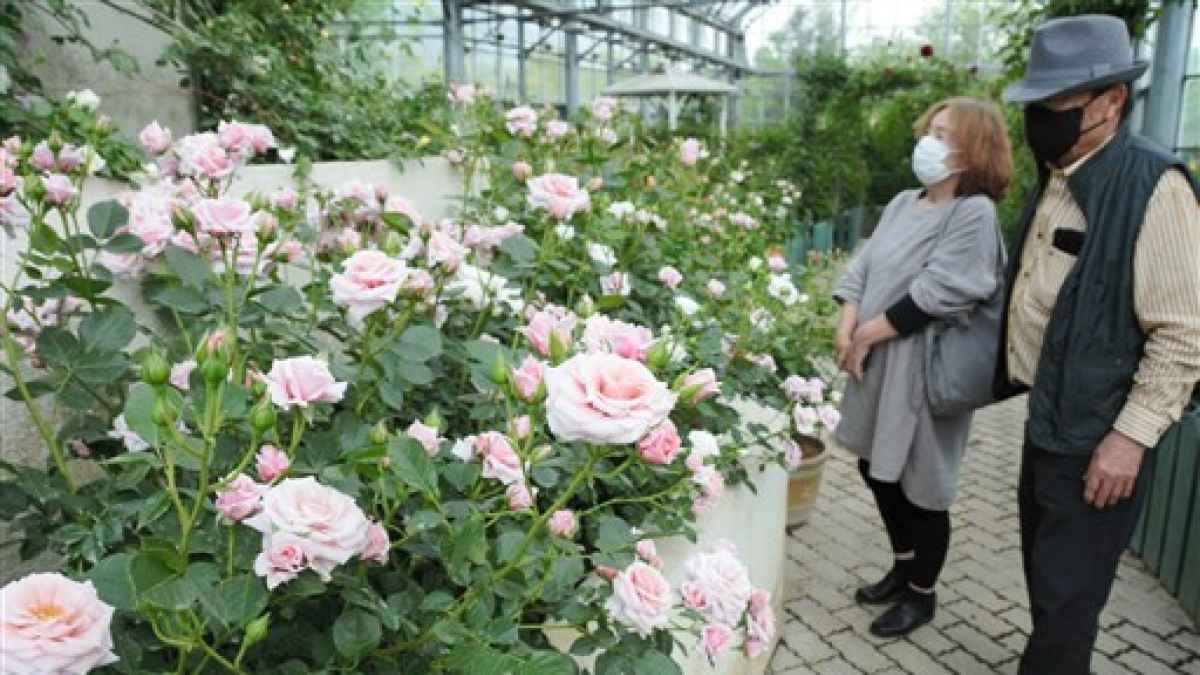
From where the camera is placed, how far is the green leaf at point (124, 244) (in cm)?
132

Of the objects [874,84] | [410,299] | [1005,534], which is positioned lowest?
[1005,534]

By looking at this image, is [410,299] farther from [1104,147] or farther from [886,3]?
[886,3]

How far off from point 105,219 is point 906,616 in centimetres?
246

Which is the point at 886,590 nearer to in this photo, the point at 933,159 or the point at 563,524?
the point at 933,159

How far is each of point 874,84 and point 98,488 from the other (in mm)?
14904

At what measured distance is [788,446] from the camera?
2107 mm

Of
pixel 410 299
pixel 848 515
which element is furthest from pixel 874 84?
pixel 410 299

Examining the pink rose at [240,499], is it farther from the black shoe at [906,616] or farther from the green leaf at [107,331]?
the black shoe at [906,616]

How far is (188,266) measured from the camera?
1306 mm

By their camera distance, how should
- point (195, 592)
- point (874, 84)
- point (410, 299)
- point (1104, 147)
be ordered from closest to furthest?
point (195, 592), point (410, 299), point (1104, 147), point (874, 84)

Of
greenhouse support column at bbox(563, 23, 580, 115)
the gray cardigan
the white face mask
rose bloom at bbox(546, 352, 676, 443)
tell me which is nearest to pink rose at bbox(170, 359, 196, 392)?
rose bloom at bbox(546, 352, 676, 443)

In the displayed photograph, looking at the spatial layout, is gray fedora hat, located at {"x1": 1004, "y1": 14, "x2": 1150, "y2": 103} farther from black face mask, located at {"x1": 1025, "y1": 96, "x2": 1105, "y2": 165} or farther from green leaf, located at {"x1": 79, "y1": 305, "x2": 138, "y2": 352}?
green leaf, located at {"x1": 79, "y1": 305, "x2": 138, "y2": 352}

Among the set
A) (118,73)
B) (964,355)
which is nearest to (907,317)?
(964,355)

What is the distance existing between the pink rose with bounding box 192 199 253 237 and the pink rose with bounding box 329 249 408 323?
244 millimetres
